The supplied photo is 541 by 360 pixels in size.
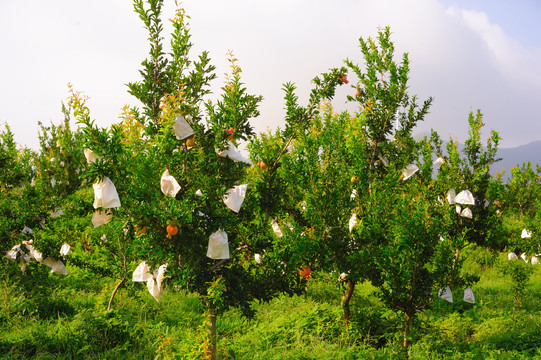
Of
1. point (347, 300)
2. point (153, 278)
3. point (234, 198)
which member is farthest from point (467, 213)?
point (153, 278)

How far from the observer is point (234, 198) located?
3400 millimetres

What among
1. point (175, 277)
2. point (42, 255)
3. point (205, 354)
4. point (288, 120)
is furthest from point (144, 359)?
point (288, 120)

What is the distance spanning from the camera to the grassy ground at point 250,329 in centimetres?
491

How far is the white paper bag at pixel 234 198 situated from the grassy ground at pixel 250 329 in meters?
1.47

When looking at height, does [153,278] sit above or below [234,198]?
below

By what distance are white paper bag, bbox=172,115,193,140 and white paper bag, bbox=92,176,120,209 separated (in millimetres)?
746

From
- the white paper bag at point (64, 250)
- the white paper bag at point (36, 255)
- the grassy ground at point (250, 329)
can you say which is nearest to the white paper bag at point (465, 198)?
the grassy ground at point (250, 329)

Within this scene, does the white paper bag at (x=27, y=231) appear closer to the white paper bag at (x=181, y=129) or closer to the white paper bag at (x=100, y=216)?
the white paper bag at (x=100, y=216)

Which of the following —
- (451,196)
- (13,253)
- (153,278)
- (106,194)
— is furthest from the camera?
(451,196)

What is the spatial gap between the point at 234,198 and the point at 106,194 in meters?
1.08

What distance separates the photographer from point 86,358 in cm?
473

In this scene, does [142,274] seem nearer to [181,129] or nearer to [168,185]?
[168,185]

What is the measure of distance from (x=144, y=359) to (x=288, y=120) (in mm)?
3593

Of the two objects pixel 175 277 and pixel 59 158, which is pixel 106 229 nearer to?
pixel 175 277
